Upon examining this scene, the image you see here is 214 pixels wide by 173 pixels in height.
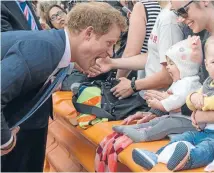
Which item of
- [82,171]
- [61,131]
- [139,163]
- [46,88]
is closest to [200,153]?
[139,163]

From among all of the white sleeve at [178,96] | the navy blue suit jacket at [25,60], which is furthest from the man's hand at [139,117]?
the navy blue suit jacket at [25,60]

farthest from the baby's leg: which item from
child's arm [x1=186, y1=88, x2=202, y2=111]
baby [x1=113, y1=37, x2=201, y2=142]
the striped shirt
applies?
the striped shirt

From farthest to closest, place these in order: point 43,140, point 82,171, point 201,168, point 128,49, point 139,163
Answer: point 82,171
point 128,49
point 43,140
point 139,163
point 201,168

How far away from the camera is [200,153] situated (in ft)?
4.31

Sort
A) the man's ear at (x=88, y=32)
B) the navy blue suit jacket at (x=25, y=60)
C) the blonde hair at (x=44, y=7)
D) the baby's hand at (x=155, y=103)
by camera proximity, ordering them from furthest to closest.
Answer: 1. the blonde hair at (x=44, y=7)
2. the baby's hand at (x=155, y=103)
3. the man's ear at (x=88, y=32)
4. the navy blue suit jacket at (x=25, y=60)

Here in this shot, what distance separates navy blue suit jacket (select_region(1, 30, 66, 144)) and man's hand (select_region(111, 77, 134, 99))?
2.03 feet

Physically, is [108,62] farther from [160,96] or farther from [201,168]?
[201,168]

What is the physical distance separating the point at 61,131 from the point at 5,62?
138 centimetres

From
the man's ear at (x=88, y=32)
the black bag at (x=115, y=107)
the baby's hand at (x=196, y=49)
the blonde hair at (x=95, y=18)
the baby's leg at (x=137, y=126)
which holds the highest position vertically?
the blonde hair at (x=95, y=18)

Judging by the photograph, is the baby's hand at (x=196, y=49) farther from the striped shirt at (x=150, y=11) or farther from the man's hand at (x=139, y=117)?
the striped shirt at (x=150, y=11)

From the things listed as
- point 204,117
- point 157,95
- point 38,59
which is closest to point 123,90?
point 157,95

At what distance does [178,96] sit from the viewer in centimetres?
158

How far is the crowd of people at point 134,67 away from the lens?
1306 millimetres

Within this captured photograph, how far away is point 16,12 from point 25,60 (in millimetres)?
504
